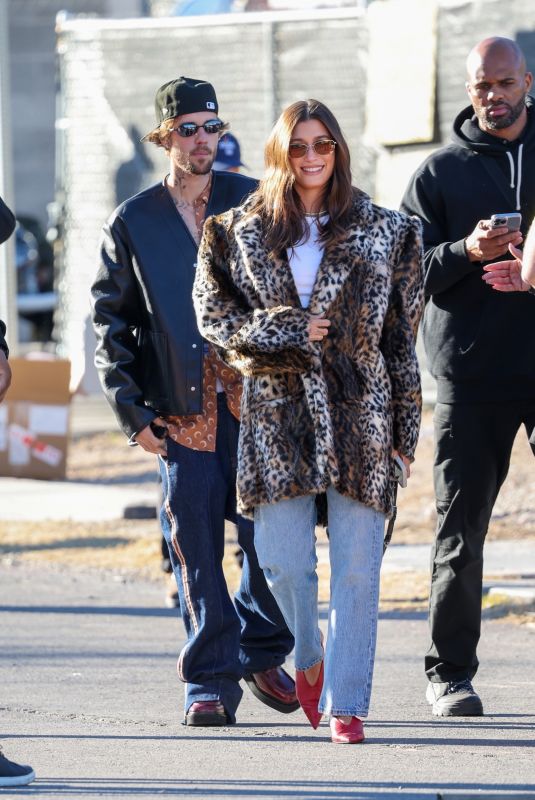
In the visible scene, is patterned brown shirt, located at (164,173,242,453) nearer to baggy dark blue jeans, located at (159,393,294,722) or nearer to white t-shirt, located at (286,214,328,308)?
baggy dark blue jeans, located at (159,393,294,722)

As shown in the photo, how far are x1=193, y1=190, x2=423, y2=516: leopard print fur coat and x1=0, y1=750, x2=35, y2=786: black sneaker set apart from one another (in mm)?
1094

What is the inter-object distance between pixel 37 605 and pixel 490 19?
21.4 feet

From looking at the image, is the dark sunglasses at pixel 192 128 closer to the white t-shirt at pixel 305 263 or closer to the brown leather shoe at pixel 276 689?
the white t-shirt at pixel 305 263

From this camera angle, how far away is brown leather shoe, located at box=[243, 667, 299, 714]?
6.18m

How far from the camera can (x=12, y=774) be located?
494 centimetres

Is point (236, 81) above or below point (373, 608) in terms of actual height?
above

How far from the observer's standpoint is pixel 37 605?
894 cm

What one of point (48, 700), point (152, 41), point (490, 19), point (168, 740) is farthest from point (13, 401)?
point (168, 740)

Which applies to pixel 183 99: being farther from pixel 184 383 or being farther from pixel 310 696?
pixel 310 696

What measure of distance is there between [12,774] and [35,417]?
865 cm

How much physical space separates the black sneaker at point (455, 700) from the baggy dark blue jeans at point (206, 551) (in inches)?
27.1

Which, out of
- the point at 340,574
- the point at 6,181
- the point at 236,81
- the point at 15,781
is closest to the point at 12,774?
the point at 15,781

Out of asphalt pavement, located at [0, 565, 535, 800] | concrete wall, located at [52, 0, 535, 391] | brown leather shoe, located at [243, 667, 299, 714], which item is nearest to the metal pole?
concrete wall, located at [52, 0, 535, 391]

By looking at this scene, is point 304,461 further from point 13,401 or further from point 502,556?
point 13,401
